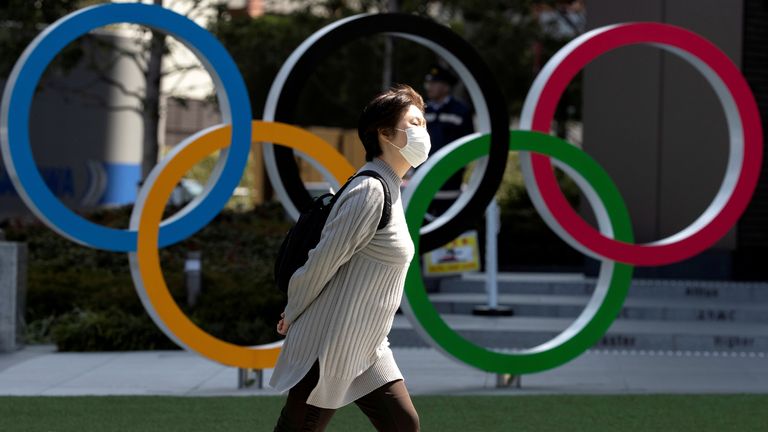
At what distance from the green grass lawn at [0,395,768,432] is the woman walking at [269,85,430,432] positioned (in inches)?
119

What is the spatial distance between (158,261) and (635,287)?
5.92m

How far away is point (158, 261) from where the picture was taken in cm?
928

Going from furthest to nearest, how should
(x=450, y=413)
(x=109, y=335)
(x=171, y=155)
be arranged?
(x=109, y=335)
(x=171, y=155)
(x=450, y=413)

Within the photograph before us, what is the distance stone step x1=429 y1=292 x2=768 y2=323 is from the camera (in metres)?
12.9

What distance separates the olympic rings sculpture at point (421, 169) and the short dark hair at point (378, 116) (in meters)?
4.02

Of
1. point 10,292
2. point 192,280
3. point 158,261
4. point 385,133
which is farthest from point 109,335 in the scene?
point 385,133

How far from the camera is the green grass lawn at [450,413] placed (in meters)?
8.28

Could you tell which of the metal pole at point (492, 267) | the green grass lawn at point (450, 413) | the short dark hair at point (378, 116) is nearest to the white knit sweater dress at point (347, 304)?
the short dark hair at point (378, 116)

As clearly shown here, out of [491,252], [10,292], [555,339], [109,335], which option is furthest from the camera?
[491,252]

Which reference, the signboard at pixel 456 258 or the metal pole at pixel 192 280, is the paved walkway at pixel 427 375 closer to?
the metal pole at pixel 192 280

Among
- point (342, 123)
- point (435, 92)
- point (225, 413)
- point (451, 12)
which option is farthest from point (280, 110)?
point (342, 123)

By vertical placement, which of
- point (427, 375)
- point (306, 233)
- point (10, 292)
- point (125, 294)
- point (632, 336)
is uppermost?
point (306, 233)

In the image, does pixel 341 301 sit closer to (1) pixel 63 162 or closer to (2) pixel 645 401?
(2) pixel 645 401

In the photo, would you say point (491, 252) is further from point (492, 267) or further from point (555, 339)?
point (555, 339)
